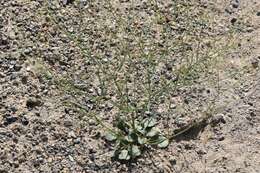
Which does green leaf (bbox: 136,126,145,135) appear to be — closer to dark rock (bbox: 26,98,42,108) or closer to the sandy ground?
the sandy ground

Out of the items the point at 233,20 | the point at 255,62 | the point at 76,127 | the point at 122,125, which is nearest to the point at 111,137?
the point at 122,125

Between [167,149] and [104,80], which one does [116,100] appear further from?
[167,149]

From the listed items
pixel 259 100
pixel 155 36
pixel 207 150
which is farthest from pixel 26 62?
pixel 259 100

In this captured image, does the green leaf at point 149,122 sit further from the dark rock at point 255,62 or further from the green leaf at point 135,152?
the dark rock at point 255,62

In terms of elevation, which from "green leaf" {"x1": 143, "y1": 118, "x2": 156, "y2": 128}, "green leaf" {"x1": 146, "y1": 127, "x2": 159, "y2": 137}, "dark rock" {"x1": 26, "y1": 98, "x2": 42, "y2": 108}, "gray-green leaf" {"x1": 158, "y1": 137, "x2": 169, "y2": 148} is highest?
"dark rock" {"x1": 26, "y1": 98, "x2": 42, "y2": 108}

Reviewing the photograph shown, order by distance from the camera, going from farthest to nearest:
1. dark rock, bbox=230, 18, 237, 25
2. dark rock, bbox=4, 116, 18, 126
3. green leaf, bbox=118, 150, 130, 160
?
dark rock, bbox=230, 18, 237, 25 < dark rock, bbox=4, 116, 18, 126 < green leaf, bbox=118, 150, 130, 160

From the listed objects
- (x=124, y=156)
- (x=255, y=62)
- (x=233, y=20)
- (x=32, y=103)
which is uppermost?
(x=233, y=20)

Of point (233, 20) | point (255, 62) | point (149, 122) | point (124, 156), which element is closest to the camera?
point (124, 156)

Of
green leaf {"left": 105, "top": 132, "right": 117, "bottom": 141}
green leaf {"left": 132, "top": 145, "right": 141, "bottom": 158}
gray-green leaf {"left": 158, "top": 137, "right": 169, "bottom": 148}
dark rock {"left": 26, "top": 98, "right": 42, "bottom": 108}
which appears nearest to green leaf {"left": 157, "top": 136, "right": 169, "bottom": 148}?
gray-green leaf {"left": 158, "top": 137, "right": 169, "bottom": 148}

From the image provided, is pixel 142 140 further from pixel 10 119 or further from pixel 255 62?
pixel 255 62

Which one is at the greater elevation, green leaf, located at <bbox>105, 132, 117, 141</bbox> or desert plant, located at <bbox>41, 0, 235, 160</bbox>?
desert plant, located at <bbox>41, 0, 235, 160</bbox>

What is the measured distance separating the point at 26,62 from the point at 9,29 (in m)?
0.26

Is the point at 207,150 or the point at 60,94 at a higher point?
the point at 60,94

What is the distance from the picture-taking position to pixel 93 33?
9.62 feet
